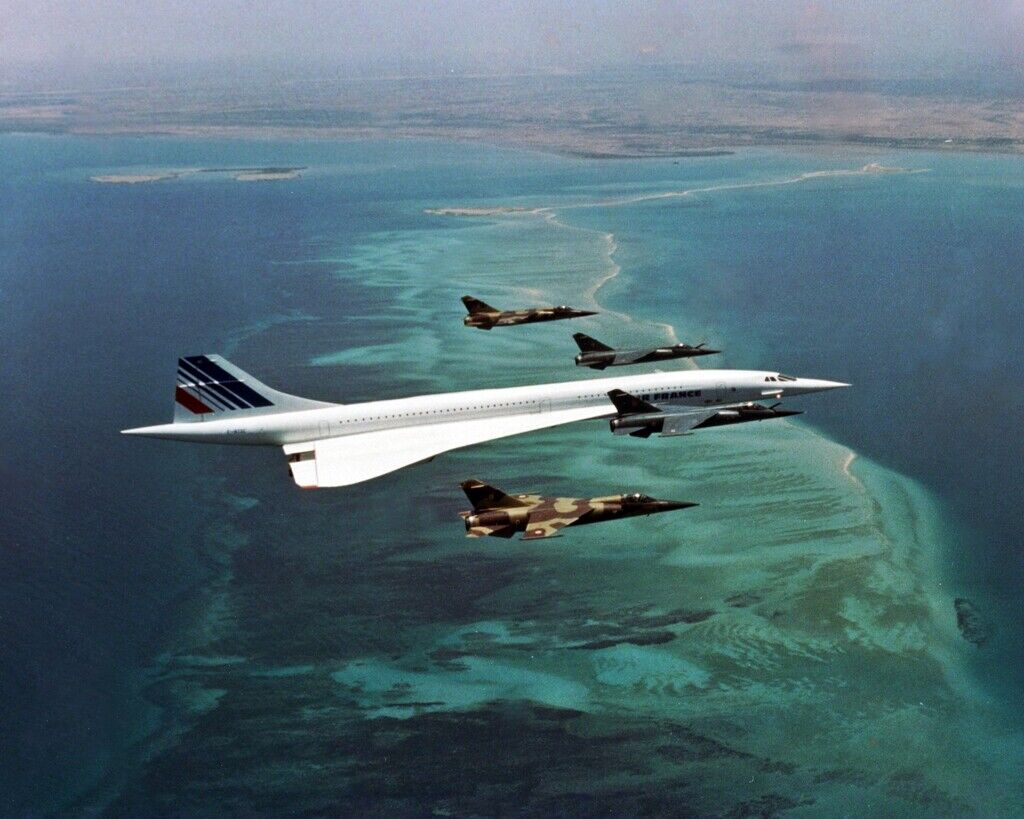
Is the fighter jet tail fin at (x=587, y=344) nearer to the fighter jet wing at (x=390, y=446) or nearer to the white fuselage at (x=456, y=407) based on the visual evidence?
the white fuselage at (x=456, y=407)

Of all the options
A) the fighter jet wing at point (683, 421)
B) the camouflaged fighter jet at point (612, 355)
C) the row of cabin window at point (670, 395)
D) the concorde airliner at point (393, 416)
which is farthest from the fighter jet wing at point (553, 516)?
the camouflaged fighter jet at point (612, 355)

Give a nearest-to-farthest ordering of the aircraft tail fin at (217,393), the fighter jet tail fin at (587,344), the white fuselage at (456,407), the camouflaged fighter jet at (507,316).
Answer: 1. the aircraft tail fin at (217,393)
2. the white fuselage at (456,407)
3. the fighter jet tail fin at (587,344)
4. the camouflaged fighter jet at (507,316)

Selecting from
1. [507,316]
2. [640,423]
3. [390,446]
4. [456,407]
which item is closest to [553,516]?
[640,423]

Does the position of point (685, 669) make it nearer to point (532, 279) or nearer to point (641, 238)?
point (532, 279)

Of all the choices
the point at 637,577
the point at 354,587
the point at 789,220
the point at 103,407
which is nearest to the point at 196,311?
the point at 103,407

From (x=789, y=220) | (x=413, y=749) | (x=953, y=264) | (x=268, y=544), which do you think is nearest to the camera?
(x=413, y=749)

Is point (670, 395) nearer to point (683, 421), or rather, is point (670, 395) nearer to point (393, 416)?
point (683, 421)

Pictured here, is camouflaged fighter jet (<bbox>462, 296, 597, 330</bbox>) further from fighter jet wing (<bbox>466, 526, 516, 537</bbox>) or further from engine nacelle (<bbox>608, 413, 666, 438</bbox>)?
fighter jet wing (<bbox>466, 526, 516, 537</bbox>)
